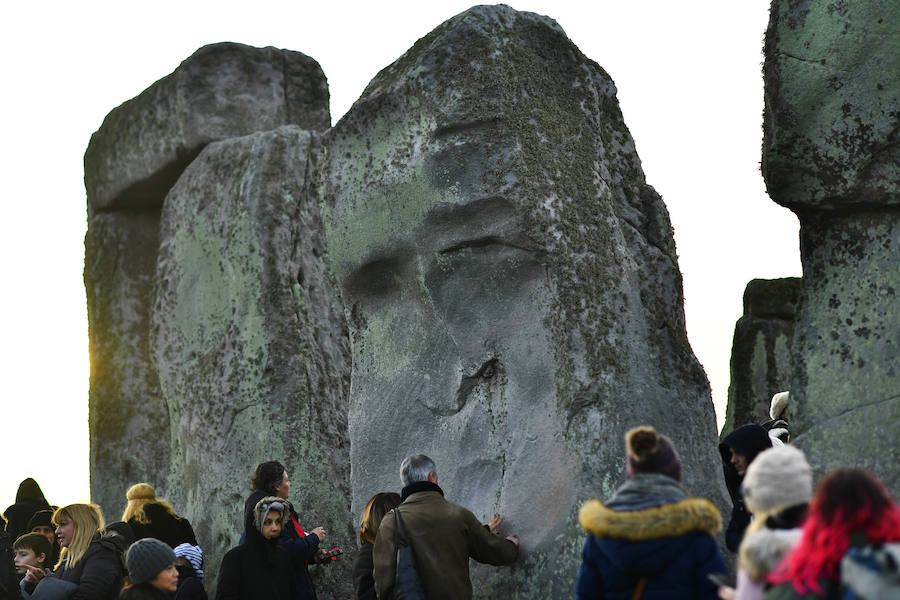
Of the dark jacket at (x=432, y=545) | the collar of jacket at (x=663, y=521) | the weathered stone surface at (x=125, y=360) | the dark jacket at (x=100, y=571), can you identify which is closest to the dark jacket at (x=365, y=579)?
the dark jacket at (x=432, y=545)

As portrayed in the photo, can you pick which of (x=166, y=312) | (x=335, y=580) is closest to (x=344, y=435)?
(x=335, y=580)

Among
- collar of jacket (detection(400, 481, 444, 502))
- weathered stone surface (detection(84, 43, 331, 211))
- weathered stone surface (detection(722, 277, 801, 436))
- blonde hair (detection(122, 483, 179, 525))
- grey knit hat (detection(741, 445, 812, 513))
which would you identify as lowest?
grey knit hat (detection(741, 445, 812, 513))

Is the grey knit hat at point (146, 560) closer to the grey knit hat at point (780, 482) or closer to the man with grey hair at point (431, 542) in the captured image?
the man with grey hair at point (431, 542)

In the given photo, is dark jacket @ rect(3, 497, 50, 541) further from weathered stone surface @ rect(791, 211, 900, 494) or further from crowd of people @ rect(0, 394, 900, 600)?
weathered stone surface @ rect(791, 211, 900, 494)

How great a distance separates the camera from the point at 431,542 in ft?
18.1

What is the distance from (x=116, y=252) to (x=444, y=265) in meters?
5.12

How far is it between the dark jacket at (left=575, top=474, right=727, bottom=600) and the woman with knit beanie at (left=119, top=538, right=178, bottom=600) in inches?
79.2

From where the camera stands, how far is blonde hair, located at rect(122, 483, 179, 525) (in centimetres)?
702

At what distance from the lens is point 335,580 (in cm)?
842

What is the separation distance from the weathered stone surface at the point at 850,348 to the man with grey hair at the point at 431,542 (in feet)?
4.69

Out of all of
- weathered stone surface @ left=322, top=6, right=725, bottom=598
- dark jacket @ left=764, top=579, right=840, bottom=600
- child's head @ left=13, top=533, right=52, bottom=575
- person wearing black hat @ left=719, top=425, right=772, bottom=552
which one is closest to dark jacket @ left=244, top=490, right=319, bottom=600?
weathered stone surface @ left=322, top=6, right=725, bottom=598

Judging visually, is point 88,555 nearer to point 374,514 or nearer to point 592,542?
point 374,514

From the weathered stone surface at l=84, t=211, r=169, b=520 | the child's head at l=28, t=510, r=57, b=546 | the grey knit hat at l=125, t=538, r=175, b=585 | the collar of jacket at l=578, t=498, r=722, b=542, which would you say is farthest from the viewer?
the weathered stone surface at l=84, t=211, r=169, b=520

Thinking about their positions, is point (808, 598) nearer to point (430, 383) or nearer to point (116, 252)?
point (430, 383)
